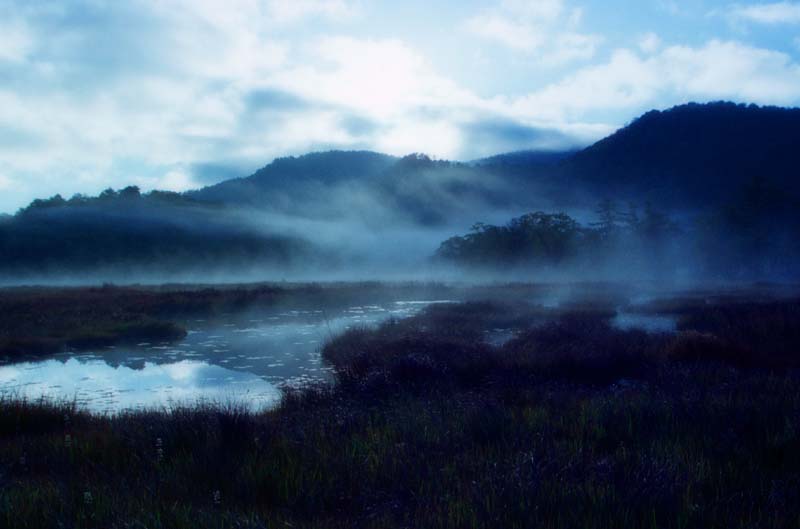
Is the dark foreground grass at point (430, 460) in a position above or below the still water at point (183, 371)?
above

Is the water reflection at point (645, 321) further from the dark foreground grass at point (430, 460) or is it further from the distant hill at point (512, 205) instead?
the distant hill at point (512, 205)

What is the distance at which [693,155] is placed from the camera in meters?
134

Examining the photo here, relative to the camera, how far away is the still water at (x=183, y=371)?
46.5 ft

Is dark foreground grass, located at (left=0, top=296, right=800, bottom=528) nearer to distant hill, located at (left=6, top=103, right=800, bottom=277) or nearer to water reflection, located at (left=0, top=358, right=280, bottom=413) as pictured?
water reflection, located at (left=0, top=358, right=280, bottom=413)

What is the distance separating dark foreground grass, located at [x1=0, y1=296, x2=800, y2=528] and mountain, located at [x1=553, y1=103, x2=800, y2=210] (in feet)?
343

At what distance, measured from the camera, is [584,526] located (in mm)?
3959

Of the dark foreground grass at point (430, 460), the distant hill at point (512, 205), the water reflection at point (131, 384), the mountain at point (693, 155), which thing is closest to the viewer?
the dark foreground grass at point (430, 460)

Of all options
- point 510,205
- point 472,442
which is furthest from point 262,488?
point 510,205

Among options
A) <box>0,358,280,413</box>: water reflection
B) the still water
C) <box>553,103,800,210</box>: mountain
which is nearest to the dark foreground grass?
the still water

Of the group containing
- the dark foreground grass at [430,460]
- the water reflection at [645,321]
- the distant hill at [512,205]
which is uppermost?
the distant hill at [512,205]

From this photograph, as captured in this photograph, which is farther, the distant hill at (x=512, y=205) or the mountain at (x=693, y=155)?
the mountain at (x=693, y=155)

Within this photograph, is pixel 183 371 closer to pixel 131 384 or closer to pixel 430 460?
pixel 131 384

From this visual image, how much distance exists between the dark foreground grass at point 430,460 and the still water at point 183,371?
3.60 meters

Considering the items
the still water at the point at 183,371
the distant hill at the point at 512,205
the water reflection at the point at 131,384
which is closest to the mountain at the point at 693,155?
the distant hill at the point at 512,205
